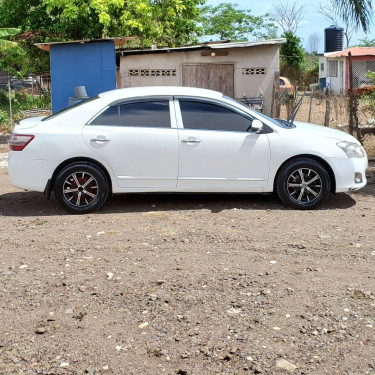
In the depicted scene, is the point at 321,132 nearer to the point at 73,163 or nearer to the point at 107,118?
the point at 107,118

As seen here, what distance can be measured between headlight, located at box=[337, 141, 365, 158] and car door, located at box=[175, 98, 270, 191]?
0.96m

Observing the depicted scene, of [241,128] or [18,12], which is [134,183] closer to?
[241,128]

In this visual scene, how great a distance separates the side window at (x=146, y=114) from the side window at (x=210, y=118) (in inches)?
9.0

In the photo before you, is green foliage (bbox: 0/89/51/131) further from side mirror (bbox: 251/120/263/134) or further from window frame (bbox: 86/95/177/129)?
side mirror (bbox: 251/120/263/134)

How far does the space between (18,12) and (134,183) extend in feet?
56.0

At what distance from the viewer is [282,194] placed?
26.8 feet

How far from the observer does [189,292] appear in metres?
5.20

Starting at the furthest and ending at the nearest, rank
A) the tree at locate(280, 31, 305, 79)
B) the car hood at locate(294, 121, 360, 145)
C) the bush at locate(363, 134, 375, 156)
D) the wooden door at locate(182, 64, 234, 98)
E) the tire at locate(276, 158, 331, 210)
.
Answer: the tree at locate(280, 31, 305, 79) → the wooden door at locate(182, 64, 234, 98) → the bush at locate(363, 134, 375, 156) → the car hood at locate(294, 121, 360, 145) → the tire at locate(276, 158, 331, 210)

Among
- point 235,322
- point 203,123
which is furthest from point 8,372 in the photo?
point 203,123

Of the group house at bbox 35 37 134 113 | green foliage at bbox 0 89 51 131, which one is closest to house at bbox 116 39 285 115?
house at bbox 35 37 134 113

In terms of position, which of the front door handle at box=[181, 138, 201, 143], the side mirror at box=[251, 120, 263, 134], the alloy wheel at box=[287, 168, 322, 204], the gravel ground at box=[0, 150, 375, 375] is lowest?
the gravel ground at box=[0, 150, 375, 375]

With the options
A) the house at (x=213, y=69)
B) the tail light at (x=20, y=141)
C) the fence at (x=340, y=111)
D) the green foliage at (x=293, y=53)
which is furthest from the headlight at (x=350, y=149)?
the green foliage at (x=293, y=53)

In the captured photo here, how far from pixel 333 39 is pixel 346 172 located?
42332mm

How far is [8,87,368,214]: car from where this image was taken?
26.3ft
